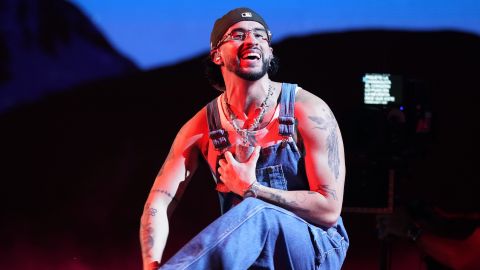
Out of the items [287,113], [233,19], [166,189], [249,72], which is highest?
[233,19]

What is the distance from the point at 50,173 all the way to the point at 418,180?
181 cm

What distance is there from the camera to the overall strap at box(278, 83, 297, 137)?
1.70 m

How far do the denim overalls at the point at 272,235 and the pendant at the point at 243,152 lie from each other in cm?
4

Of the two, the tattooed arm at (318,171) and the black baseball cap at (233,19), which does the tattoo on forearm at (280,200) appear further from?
the black baseball cap at (233,19)

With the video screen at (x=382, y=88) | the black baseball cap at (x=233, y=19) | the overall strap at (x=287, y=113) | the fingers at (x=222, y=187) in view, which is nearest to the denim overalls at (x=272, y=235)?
the overall strap at (x=287, y=113)

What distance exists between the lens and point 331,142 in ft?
5.49

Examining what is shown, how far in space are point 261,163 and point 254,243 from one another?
33 cm

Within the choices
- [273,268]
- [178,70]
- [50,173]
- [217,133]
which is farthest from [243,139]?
[50,173]

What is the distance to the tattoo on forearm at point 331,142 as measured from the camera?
65.4 inches

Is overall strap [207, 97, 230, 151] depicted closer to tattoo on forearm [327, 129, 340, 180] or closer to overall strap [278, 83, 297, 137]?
overall strap [278, 83, 297, 137]

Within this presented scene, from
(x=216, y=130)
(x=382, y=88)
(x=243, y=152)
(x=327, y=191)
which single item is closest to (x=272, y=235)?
(x=327, y=191)

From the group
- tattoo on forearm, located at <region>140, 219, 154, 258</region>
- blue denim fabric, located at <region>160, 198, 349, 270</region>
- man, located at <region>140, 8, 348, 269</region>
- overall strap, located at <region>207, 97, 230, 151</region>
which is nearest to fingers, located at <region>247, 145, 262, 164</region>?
man, located at <region>140, 8, 348, 269</region>

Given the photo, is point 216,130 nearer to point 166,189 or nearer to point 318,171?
point 166,189

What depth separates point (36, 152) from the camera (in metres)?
3.00
